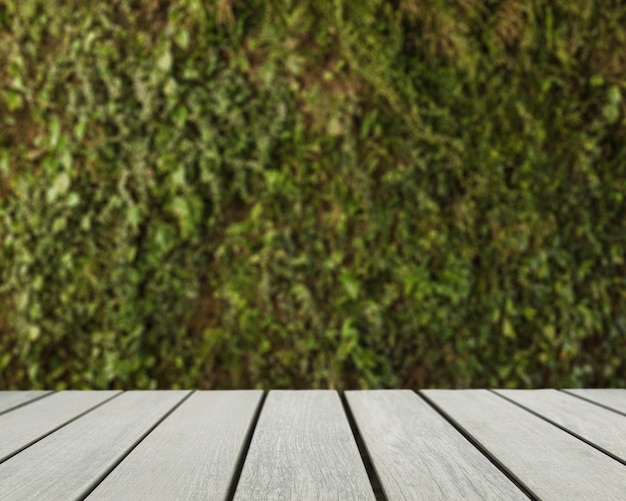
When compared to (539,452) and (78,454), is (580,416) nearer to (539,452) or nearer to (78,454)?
(539,452)

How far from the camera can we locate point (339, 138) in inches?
93.7

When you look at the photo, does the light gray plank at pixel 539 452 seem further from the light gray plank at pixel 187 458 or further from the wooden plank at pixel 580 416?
the light gray plank at pixel 187 458

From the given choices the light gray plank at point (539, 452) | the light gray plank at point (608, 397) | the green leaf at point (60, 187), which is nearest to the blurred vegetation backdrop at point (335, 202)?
the green leaf at point (60, 187)

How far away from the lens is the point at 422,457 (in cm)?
83

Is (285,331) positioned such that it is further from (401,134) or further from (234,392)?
(234,392)

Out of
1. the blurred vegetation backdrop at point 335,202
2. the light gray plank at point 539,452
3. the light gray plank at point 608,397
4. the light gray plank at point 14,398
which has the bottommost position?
the light gray plank at point 539,452

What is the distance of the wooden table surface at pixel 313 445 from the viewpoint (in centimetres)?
71

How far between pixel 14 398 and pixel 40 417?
23cm

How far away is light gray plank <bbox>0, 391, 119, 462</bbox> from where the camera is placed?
92 cm

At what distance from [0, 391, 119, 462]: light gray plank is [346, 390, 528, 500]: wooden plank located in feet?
1.74

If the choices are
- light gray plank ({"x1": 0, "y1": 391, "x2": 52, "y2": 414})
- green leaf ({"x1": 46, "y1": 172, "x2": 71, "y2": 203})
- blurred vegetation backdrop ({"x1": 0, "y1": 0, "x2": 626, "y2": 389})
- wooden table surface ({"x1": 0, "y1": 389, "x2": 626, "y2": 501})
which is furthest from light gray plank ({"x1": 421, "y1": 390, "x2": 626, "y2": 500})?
green leaf ({"x1": 46, "y1": 172, "x2": 71, "y2": 203})

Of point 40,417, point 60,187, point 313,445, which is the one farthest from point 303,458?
point 60,187

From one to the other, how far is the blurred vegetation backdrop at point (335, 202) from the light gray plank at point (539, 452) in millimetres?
→ 1214

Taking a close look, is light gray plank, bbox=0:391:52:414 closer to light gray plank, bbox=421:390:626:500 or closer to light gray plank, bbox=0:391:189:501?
light gray plank, bbox=0:391:189:501
